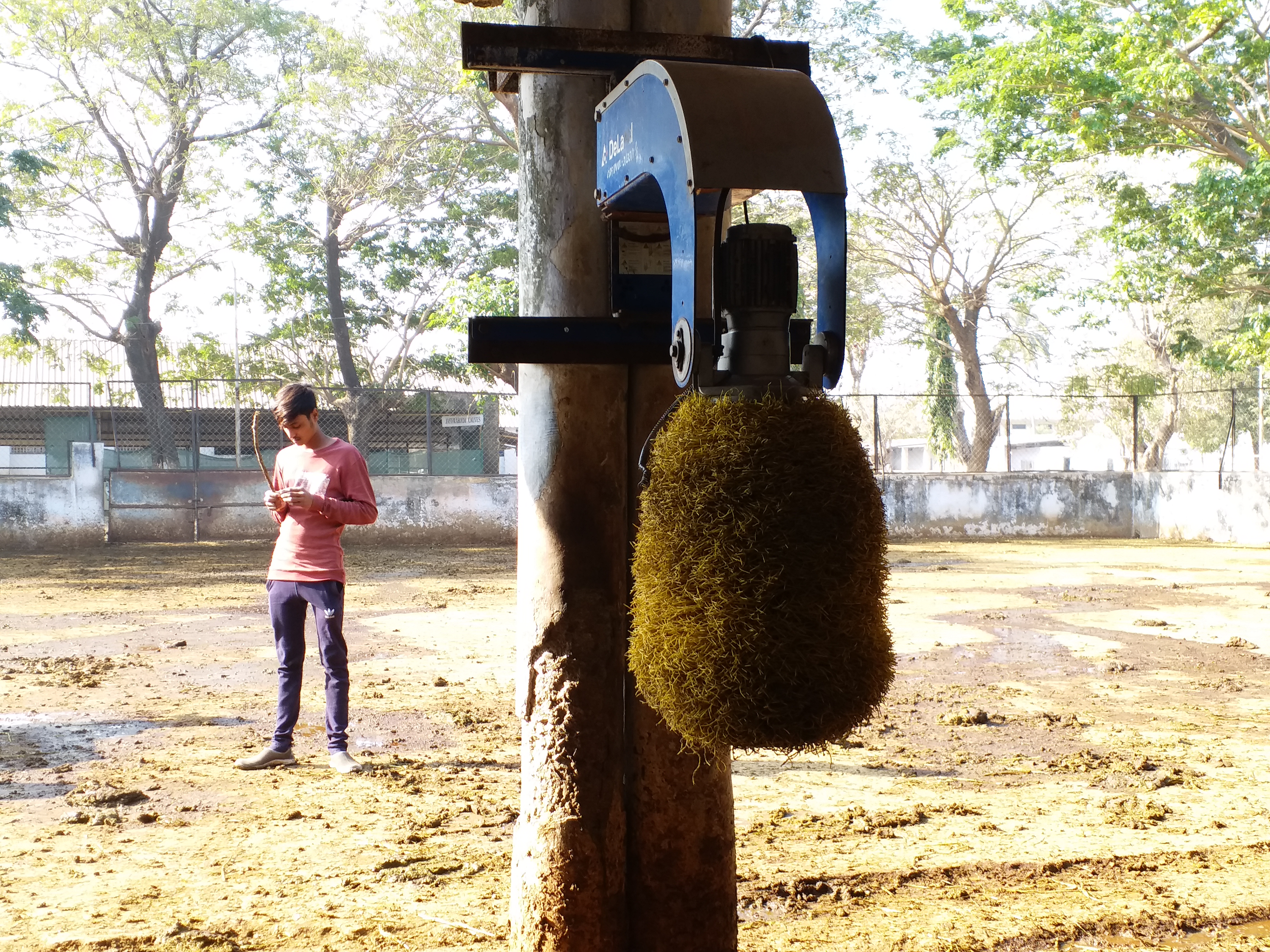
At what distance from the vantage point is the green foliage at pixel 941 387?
31984mm

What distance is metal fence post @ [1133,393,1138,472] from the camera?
22312 mm

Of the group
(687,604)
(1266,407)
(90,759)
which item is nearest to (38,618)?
(90,759)

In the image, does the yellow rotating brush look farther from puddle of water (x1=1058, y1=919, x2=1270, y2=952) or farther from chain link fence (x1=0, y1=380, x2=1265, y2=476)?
chain link fence (x1=0, y1=380, x2=1265, y2=476)

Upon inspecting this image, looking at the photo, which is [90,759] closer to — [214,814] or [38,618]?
[214,814]

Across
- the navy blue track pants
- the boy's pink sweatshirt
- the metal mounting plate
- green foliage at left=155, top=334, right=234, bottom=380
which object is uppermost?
green foliage at left=155, top=334, right=234, bottom=380

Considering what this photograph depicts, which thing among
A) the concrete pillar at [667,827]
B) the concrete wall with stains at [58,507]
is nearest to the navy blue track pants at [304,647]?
the concrete pillar at [667,827]

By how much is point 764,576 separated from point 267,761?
15.6 feet

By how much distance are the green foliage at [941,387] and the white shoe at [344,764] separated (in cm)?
2780

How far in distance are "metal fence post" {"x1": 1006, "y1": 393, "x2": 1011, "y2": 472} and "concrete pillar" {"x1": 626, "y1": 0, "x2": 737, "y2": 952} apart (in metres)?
20.6

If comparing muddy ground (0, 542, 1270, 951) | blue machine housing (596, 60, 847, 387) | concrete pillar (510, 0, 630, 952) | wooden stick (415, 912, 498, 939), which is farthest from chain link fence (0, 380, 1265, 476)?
blue machine housing (596, 60, 847, 387)

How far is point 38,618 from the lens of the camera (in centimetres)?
1137

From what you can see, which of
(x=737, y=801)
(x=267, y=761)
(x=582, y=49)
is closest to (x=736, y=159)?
(x=582, y=49)

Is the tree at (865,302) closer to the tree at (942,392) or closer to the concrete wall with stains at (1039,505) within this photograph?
the tree at (942,392)

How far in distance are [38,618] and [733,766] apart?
28.0ft
